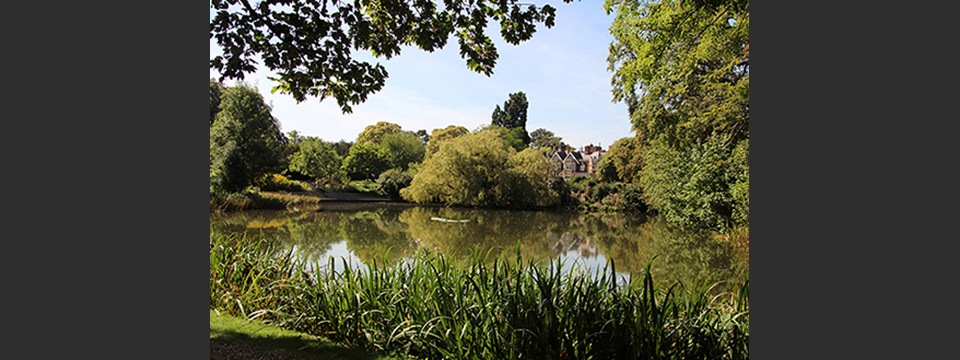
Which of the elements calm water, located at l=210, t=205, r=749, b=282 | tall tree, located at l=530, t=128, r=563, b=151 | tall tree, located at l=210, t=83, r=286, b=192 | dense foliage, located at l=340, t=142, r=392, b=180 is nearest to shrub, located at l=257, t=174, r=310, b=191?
tall tree, located at l=210, t=83, r=286, b=192

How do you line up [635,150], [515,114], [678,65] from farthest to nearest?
[515,114] → [635,150] → [678,65]

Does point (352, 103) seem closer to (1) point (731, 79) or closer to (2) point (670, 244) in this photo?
(2) point (670, 244)

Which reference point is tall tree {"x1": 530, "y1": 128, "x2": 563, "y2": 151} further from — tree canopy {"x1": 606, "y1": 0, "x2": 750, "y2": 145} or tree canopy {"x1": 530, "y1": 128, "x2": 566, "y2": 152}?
tree canopy {"x1": 606, "y1": 0, "x2": 750, "y2": 145}

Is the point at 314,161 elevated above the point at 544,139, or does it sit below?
below

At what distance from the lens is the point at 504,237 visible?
11125mm

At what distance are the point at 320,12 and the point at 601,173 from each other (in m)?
23.3

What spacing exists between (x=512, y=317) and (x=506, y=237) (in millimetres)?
8985

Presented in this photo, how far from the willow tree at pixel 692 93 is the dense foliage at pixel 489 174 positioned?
7968 millimetres

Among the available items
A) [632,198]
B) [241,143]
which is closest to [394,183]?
[241,143]

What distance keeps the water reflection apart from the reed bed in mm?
2984

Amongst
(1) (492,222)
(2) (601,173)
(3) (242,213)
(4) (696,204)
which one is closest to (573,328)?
(4) (696,204)

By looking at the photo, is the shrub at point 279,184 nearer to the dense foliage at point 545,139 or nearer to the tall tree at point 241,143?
the tall tree at point 241,143

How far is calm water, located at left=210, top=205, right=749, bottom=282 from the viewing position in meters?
7.70

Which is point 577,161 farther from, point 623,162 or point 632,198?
point 632,198
